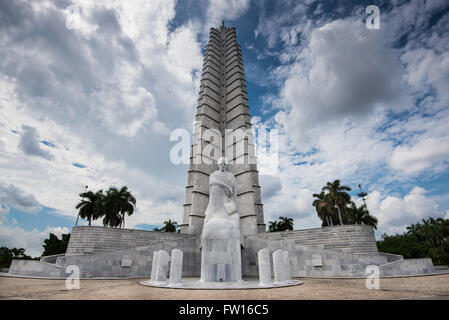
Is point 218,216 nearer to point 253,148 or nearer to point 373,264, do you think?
point 373,264

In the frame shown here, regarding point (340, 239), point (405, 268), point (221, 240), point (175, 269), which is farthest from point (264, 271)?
point (405, 268)

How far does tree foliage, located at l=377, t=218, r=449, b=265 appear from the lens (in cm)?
2516

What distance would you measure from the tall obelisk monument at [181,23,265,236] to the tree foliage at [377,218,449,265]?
65.9 feet

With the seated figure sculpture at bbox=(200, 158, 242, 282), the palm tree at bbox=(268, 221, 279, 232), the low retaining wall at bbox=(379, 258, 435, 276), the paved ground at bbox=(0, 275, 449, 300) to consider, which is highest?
the palm tree at bbox=(268, 221, 279, 232)

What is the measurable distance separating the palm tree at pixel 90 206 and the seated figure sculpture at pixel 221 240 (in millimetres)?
26306

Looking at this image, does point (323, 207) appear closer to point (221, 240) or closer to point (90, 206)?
point (221, 240)

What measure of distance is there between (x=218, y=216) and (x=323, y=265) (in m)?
7.90

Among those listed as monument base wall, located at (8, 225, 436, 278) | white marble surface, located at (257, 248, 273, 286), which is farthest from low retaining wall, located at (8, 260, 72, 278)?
white marble surface, located at (257, 248, 273, 286)

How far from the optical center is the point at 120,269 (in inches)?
490

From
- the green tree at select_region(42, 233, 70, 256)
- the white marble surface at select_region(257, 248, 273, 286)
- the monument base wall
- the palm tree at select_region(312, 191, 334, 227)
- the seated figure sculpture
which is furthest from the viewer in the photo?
the palm tree at select_region(312, 191, 334, 227)

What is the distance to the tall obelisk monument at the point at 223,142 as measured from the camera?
24422 millimetres

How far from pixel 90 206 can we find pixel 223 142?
2133 centimetres

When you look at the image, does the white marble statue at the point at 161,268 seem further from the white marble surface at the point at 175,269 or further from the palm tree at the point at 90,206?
the palm tree at the point at 90,206

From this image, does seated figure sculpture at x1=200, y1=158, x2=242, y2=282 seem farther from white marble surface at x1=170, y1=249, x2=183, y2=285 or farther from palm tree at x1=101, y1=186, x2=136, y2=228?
palm tree at x1=101, y1=186, x2=136, y2=228
